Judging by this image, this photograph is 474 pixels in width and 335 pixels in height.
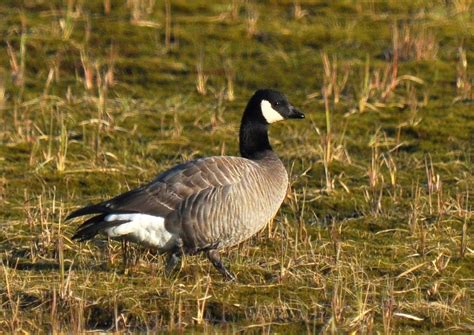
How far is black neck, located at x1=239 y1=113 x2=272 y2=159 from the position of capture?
1001 centimetres

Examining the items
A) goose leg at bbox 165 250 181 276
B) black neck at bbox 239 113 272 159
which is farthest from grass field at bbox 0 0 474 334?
black neck at bbox 239 113 272 159

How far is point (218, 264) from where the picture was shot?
898 centimetres

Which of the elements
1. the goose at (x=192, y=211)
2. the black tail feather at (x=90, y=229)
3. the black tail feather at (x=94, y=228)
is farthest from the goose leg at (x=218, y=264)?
the black tail feather at (x=90, y=229)

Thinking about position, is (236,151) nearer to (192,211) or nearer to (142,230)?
(192,211)

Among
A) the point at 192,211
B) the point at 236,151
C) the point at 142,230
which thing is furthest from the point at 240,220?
the point at 236,151

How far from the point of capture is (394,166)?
37.5 ft

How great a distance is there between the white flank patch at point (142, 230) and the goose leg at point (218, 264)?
1.04ft

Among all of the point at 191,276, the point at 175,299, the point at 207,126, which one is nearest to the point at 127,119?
the point at 207,126

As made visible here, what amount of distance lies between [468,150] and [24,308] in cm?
599

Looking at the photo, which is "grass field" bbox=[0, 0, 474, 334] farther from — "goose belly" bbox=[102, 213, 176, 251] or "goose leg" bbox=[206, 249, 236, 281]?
"goose belly" bbox=[102, 213, 176, 251]

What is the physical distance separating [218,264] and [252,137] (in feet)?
4.89

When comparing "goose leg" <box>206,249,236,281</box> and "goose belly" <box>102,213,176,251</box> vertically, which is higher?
"goose belly" <box>102,213,176,251</box>

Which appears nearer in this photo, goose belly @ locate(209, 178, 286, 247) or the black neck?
goose belly @ locate(209, 178, 286, 247)

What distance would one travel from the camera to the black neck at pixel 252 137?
32.8ft
